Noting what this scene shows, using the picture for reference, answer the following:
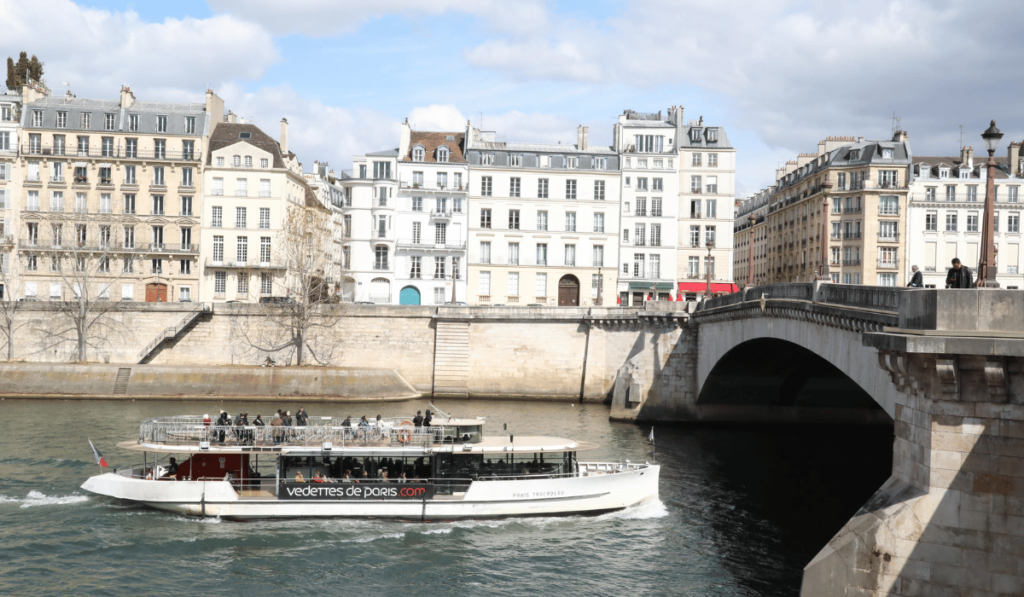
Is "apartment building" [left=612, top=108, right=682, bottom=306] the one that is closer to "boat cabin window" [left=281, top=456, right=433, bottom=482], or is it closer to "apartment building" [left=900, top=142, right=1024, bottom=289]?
"apartment building" [left=900, top=142, right=1024, bottom=289]

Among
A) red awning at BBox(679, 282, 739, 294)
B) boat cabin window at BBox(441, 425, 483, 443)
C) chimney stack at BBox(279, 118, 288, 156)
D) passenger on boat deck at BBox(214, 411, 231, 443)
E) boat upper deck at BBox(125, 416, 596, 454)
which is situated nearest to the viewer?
boat upper deck at BBox(125, 416, 596, 454)

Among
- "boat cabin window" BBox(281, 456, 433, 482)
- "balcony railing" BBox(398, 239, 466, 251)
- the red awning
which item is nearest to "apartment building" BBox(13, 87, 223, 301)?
"balcony railing" BBox(398, 239, 466, 251)

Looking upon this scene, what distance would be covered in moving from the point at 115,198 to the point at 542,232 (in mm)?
30744

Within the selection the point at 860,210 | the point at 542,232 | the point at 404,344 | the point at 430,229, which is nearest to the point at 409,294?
the point at 430,229

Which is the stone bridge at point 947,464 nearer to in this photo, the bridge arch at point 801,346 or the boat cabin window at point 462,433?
the bridge arch at point 801,346

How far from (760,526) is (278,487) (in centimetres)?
1429

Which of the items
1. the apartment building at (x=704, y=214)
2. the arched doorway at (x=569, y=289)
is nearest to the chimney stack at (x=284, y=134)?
the arched doorway at (x=569, y=289)

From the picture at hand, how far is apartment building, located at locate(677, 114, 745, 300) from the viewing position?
6412cm

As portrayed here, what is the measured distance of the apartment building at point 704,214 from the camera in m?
64.1

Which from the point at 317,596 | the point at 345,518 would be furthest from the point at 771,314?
the point at 317,596

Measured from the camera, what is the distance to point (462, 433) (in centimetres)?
2789

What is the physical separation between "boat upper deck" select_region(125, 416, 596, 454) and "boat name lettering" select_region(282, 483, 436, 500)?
40.7 inches

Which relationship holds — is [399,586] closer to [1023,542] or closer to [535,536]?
[535,536]

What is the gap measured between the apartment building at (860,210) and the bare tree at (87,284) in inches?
1977
